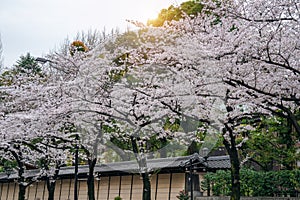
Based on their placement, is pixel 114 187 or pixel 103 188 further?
pixel 103 188

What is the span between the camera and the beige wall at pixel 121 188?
1623 centimetres

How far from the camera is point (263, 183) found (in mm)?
12148

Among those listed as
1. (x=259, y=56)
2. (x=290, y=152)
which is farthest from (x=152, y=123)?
(x=259, y=56)

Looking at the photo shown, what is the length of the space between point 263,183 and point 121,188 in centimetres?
844

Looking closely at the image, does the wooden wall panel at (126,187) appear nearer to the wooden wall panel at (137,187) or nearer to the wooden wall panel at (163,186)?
the wooden wall panel at (137,187)

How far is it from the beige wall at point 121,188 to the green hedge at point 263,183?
2561 mm

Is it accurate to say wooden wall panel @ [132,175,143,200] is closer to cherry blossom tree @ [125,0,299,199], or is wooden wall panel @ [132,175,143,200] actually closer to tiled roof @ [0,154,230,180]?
tiled roof @ [0,154,230,180]

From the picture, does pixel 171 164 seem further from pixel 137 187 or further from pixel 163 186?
pixel 137 187

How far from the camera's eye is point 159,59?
10.9 m

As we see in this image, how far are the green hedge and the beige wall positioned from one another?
8.40 ft

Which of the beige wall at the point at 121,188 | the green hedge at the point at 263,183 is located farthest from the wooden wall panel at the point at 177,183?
the green hedge at the point at 263,183

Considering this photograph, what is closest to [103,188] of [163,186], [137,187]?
[137,187]

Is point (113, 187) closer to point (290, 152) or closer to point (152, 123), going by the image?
point (152, 123)

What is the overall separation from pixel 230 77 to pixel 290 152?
6080 mm
